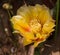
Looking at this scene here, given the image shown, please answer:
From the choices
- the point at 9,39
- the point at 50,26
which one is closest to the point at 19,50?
the point at 9,39

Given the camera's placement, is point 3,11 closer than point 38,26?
No

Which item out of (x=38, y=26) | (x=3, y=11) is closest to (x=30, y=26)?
(x=38, y=26)

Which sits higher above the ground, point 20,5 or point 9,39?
point 20,5

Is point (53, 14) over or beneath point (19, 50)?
over

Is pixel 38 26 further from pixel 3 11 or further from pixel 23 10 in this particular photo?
pixel 3 11

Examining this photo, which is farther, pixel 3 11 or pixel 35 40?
pixel 3 11

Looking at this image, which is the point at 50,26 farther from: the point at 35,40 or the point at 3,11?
the point at 3,11
